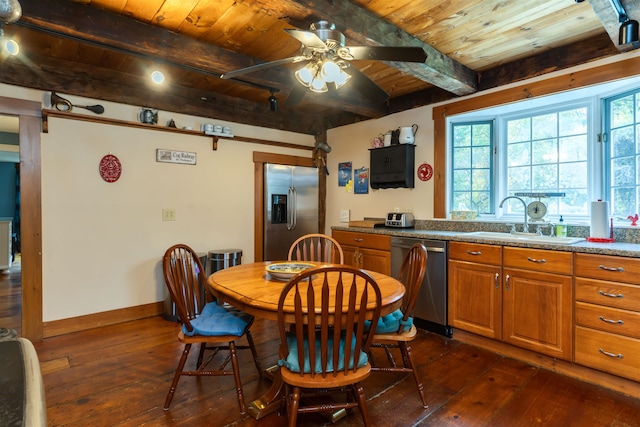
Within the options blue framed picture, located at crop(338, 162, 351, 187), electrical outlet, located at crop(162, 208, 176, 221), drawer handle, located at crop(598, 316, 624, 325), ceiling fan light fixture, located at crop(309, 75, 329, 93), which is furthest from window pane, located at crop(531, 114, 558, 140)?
electrical outlet, located at crop(162, 208, 176, 221)

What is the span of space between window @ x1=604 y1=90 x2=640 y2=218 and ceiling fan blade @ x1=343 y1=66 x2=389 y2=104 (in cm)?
192

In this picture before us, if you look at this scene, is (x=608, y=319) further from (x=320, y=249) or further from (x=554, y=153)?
(x=320, y=249)

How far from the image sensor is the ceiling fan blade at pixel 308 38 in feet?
5.31

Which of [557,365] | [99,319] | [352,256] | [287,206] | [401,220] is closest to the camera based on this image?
[557,365]

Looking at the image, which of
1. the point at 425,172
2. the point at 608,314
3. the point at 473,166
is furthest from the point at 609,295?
the point at 425,172

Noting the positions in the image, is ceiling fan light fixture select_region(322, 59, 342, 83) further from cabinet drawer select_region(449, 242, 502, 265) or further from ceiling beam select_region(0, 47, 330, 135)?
ceiling beam select_region(0, 47, 330, 135)

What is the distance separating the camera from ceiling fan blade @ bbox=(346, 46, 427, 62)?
1705 mm

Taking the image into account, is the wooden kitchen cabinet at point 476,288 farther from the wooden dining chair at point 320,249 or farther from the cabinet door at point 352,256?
the cabinet door at point 352,256

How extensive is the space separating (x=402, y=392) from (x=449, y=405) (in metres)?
0.27

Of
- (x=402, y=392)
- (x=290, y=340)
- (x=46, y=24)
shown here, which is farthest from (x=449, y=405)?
(x=46, y=24)

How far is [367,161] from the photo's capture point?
4.30 meters

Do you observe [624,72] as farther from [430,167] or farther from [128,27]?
[128,27]

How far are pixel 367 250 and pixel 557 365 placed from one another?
1825 millimetres

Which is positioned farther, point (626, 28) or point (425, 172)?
point (425, 172)
